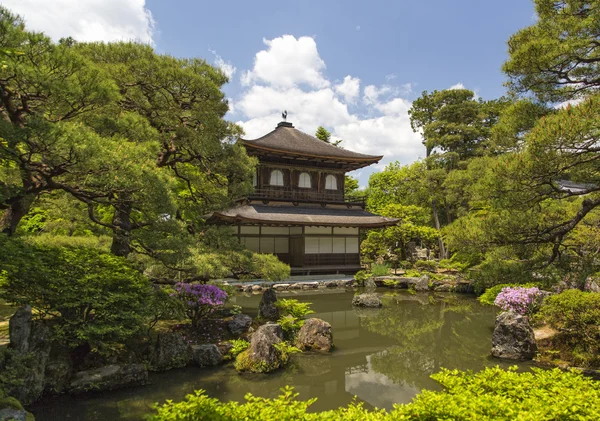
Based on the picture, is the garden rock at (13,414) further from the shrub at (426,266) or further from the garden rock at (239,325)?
the shrub at (426,266)

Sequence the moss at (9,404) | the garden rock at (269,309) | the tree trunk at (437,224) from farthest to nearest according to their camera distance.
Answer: the tree trunk at (437,224) → the garden rock at (269,309) → the moss at (9,404)

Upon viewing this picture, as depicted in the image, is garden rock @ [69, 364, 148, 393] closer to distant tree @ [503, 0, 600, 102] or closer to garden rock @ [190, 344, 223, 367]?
garden rock @ [190, 344, 223, 367]

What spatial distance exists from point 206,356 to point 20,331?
3033 millimetres

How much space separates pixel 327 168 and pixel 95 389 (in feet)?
55.6

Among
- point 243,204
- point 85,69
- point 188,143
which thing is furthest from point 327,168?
point 85,69

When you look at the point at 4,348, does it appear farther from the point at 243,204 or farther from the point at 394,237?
the point at 394,237

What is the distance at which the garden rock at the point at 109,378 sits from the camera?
534 centimetres

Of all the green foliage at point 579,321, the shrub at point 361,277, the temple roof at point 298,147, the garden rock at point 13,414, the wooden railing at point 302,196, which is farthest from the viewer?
the wooden railing at point 302,196

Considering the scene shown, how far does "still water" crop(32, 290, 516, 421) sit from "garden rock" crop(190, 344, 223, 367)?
210mm

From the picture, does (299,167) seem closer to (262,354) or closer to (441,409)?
(262,354)

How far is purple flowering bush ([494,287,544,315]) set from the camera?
8409 mm

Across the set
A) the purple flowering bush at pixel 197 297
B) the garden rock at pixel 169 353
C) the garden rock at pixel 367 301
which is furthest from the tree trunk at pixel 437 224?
the garden rock at pixel 169 353

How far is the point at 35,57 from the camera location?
5.18 meters

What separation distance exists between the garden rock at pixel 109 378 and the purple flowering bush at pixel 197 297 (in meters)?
2.12
